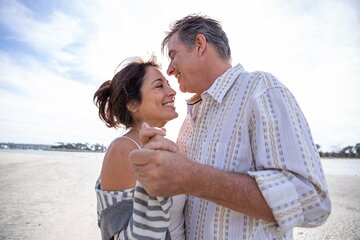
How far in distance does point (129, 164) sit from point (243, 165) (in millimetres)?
967

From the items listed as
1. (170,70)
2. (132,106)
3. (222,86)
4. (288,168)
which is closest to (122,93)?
(132,106)

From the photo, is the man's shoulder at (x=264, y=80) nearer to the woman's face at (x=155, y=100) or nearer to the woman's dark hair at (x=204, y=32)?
the woman's dark hair at (x=204, y=32)

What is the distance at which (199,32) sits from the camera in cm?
281

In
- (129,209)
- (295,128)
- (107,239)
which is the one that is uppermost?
(295,128)

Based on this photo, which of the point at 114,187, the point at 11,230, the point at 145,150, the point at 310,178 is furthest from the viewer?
the point at 11,230

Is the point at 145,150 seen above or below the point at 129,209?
above

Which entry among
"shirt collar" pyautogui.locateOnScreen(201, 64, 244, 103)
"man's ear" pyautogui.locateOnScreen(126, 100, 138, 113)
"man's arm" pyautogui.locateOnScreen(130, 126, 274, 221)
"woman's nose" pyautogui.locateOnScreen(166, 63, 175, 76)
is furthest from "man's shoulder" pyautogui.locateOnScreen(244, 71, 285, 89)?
"man's ear" pyautogui.locateOnScreen(126, 100, 138, 113)

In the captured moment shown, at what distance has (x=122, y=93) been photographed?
10.7ft

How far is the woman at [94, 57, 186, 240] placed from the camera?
1708 millimetres

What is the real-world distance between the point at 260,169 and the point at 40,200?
40.0 ft

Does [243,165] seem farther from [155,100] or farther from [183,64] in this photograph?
[155,100]

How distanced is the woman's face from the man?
0.96m

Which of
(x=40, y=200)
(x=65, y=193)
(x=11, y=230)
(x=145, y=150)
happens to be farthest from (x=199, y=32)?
(x=65, y=193)

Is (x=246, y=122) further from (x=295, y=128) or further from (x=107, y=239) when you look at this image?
(x=107, y=239)
